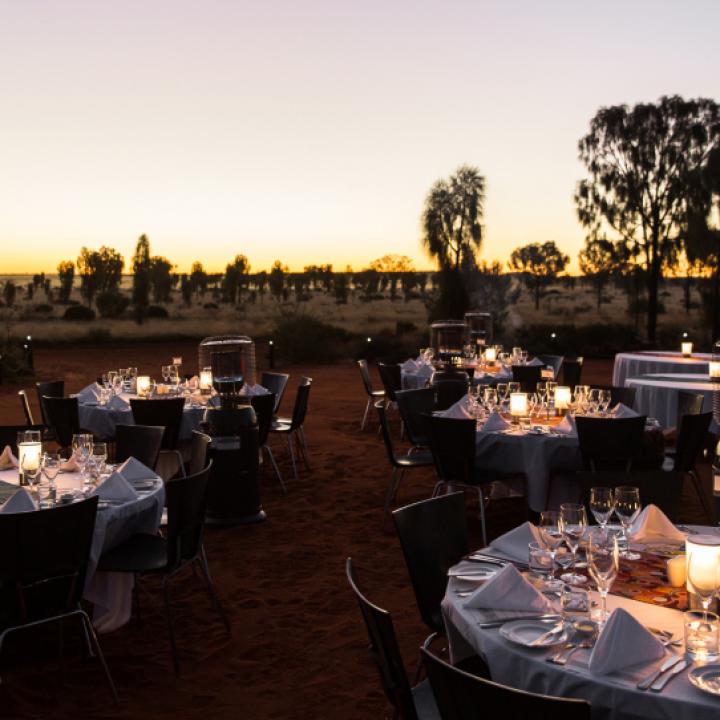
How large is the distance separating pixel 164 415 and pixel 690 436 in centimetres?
448

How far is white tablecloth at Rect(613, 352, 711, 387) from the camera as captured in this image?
1209cm

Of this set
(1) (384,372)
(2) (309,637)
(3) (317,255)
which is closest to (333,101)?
(1) (384,372)

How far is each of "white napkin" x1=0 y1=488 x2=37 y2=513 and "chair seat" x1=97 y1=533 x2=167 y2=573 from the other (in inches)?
21.5

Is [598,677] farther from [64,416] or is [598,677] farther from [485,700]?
[64,416]

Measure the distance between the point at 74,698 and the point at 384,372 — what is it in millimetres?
6959

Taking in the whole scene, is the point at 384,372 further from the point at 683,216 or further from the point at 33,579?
the point at 683,216

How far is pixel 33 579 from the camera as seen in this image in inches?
139

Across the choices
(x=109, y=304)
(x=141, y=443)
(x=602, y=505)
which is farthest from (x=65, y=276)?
(x=602, y=505)

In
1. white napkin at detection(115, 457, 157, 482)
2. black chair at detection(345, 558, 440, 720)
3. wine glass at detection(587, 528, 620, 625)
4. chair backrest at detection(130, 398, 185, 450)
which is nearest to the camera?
black chair at detection(345, 558, 440, 720)

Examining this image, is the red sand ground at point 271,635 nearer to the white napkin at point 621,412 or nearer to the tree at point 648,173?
the white napkin at point 621,412

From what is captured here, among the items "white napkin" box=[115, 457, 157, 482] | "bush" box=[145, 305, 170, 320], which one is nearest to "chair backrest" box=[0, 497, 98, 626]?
"white napkin" box=[115, 457, 157, 482]

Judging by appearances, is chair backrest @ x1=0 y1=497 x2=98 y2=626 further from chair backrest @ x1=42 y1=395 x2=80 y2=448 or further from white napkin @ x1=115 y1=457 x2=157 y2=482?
chair backrest @ x1=42 y1=395 x2=80 y2=448

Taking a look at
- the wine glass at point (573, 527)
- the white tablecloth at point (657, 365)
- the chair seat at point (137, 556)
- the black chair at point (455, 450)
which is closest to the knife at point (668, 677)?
the wine glass at point (573, 527)

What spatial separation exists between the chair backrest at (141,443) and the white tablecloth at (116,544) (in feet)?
2.73
